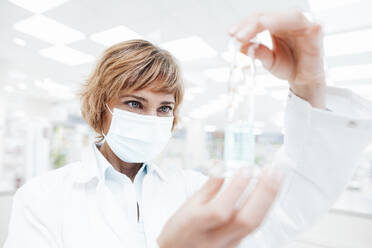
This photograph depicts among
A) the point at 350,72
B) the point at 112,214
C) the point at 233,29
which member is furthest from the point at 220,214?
the point at 350,72

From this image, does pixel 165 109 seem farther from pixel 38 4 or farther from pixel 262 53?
pixel 38 4

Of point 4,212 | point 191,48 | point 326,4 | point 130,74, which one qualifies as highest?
point 326,4

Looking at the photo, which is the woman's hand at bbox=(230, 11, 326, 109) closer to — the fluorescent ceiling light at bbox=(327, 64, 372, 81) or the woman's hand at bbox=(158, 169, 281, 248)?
the woman's hand at bbox=(158, 169, 281, 248)

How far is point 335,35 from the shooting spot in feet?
10.5

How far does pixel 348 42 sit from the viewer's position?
339cm

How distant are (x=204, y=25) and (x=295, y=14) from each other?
2868 mm

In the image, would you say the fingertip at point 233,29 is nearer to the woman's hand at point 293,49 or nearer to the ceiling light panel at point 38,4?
the woman's hand at point 293,49

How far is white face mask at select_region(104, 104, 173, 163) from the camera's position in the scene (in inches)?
38.8

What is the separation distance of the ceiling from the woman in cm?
67

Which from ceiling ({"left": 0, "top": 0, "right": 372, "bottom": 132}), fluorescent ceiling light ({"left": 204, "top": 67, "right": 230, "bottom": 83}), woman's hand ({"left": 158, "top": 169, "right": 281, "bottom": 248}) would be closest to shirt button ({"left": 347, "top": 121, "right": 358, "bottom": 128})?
woman's hand ({"left": 158, "top": 169, "right": 281, "bottom": 248})

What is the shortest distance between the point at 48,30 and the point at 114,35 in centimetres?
90

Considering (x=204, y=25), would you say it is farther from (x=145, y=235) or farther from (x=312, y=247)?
(x=145, y=235)

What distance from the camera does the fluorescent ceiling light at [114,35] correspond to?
10.8 feet

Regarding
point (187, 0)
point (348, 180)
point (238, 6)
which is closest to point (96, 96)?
point (348, 180)
